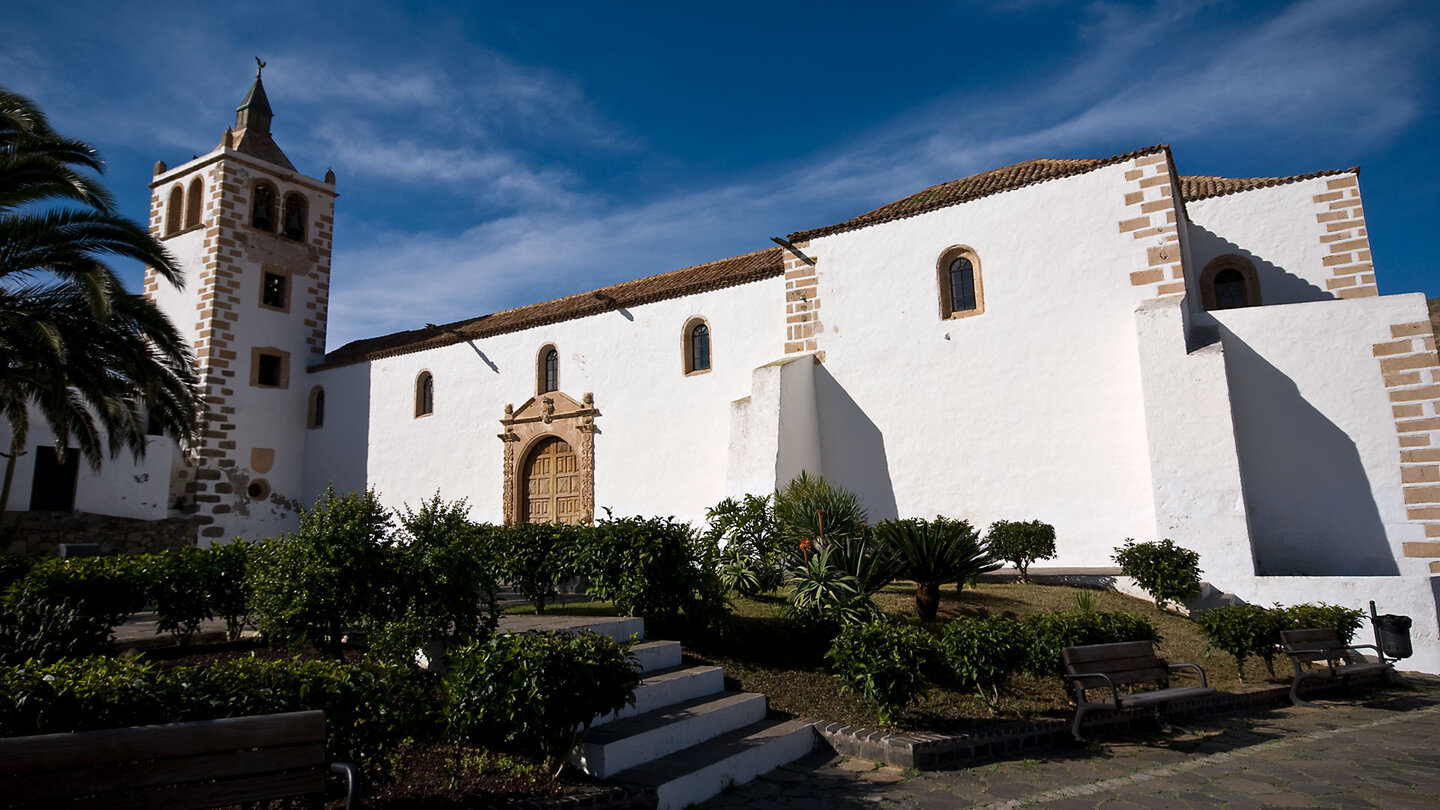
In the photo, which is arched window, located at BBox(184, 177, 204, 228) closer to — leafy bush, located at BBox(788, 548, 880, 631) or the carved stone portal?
the carved stone portal

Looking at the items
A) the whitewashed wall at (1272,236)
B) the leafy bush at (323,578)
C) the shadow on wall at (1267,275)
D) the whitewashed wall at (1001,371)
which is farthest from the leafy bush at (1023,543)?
the leafy bush at (323,578)

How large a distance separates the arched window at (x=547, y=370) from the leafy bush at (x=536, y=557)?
28.0ft

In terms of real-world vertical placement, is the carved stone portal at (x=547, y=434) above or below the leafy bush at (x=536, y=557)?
above

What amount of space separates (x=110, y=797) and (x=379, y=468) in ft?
56.8

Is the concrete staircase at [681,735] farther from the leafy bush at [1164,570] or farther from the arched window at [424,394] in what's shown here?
the arched window at [424,394]

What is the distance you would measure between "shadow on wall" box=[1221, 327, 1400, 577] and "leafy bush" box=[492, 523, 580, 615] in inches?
332

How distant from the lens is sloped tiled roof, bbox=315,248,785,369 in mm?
15267

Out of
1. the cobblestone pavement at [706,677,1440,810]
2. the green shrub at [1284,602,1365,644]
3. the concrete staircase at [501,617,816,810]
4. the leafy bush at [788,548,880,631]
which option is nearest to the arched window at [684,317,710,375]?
the leafy bush at [788,548,880,631]

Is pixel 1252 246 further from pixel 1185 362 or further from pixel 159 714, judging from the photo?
pixel 159 714

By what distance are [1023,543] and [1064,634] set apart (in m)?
4.14

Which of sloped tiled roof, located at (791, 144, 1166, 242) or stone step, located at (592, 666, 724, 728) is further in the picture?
sloped tiled roof, located at (791, 144, 1166, 242)

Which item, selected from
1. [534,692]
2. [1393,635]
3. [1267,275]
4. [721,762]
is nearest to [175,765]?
[534,692]

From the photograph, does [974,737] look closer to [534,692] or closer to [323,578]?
[534,692]

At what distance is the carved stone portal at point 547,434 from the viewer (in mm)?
16266
